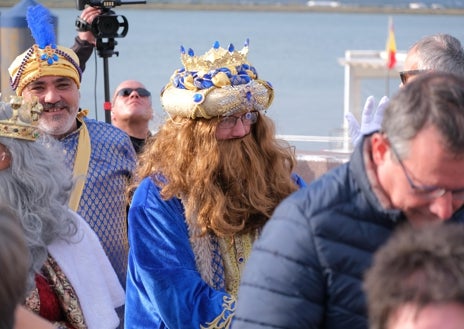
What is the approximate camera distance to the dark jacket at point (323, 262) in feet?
7.39

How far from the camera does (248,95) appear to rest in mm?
3561

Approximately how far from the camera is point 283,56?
43.2m

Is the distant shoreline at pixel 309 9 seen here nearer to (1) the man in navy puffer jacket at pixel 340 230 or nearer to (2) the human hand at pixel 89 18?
(2) the human hand at pixel 89 18

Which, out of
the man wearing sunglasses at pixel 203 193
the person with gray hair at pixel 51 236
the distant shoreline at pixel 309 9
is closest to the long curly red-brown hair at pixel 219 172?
the man wearing sunglasses at pixel 203 193

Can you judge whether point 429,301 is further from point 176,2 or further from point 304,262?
point 176,2

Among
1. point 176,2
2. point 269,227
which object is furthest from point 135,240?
point 176,2

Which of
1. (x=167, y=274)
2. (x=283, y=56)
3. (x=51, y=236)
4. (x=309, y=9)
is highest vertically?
(x=51, y=236)

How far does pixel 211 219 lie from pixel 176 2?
6472 cm

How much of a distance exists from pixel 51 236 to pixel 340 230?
4.12 feet

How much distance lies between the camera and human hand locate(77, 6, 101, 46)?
6.04 metres

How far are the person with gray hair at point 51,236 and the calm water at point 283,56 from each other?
35.1 inches

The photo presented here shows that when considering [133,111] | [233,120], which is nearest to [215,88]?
[233,120]

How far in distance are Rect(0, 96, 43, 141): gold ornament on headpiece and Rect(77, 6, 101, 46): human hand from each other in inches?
99.8

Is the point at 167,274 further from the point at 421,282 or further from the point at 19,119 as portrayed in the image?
the point at 421,282
